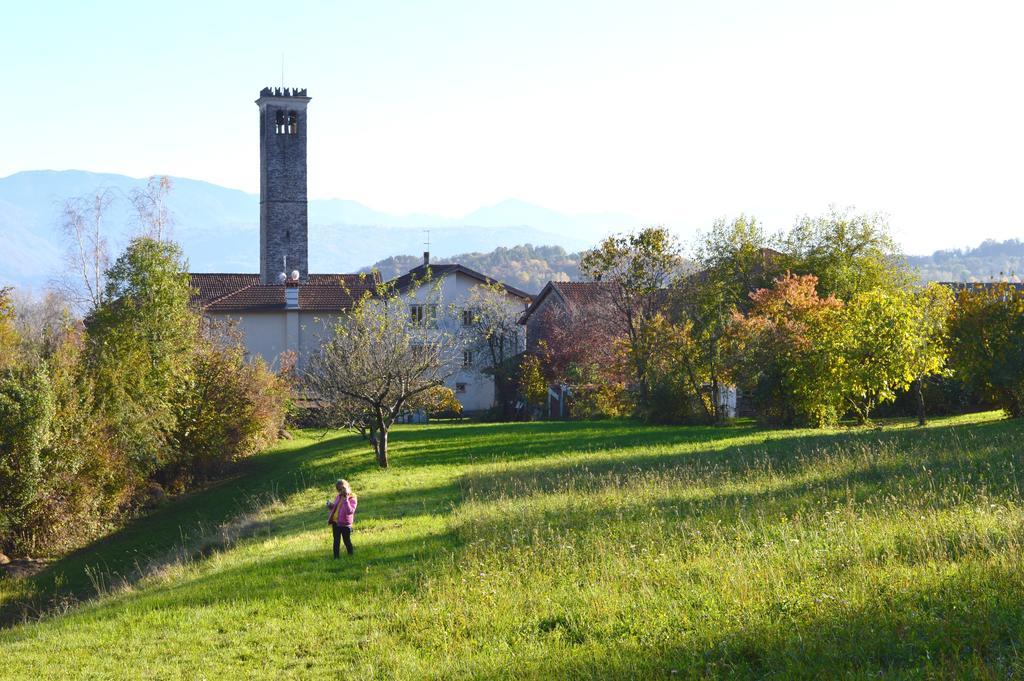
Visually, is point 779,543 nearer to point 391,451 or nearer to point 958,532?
point 958,532

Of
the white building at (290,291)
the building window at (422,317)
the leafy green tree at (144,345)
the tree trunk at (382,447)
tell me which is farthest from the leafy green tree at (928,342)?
the white building at (290,291)

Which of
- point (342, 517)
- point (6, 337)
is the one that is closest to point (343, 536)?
point (342, 517)

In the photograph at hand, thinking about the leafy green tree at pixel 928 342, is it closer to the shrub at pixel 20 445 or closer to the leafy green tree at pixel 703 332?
the leafy green tree at pixel 703 332

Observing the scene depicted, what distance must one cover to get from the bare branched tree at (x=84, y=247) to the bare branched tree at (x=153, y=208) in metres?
2.19

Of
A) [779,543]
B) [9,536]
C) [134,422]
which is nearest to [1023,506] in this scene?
[779,543]

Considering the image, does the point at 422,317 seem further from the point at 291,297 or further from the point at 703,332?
the point at 291,297

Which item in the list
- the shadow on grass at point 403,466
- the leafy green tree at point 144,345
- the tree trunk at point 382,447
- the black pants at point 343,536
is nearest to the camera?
the black pants at point 343,536

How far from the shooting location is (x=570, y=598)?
1070 centimetres

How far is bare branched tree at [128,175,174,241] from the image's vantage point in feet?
186

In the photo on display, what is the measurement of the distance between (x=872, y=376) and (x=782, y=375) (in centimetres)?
262

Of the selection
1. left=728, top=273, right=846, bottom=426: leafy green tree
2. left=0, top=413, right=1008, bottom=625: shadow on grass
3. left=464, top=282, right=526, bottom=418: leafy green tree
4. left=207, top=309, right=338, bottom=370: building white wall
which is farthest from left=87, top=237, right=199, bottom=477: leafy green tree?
left=464, top=282, right=526, bottom=418: leafy green tree

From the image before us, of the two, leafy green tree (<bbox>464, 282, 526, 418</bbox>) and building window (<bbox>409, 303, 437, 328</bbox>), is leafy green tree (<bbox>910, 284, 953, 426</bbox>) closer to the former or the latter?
building window (<bbox>409, 303, 437, 328</bbox>)

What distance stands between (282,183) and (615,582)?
224 ft

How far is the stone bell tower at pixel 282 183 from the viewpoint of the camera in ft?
241
